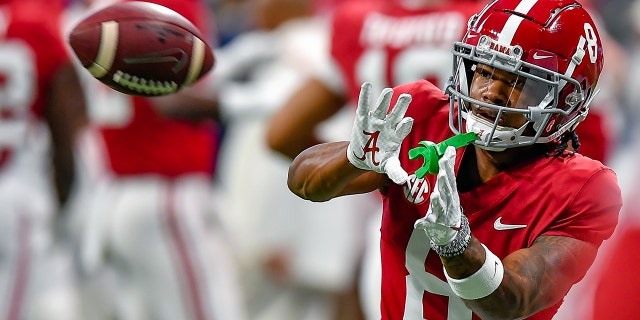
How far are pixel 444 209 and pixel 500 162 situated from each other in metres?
0.41

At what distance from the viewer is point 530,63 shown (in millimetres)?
2396

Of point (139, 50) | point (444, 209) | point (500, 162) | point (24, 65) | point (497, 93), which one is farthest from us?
point (24, 65)

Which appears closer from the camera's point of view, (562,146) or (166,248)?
(562,146)

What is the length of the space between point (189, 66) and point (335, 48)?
1440mm

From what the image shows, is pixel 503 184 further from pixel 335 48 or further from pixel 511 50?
pixel 335 48

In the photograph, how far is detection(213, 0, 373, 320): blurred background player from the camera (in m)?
5.36

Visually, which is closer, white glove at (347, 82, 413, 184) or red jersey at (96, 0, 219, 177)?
white glove at (347, 82, 413, 184)

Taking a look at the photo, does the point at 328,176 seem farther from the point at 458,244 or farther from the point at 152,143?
the point at 152,143

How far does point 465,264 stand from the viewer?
218 centimetres

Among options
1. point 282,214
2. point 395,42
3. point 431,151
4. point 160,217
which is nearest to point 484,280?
point 431,151

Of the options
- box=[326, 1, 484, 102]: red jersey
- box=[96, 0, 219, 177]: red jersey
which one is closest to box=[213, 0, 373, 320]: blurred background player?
box=[96, 0, 219, 177]: red jersey

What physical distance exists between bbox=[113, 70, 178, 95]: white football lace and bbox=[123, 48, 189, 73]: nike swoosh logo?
0.11 ft

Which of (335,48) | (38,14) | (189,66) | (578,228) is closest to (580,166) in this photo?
(578,228)

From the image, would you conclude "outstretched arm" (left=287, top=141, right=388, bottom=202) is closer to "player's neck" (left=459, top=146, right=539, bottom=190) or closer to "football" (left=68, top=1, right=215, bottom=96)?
"player's neck" (left=459, top=146, right=539, bottom=190)
